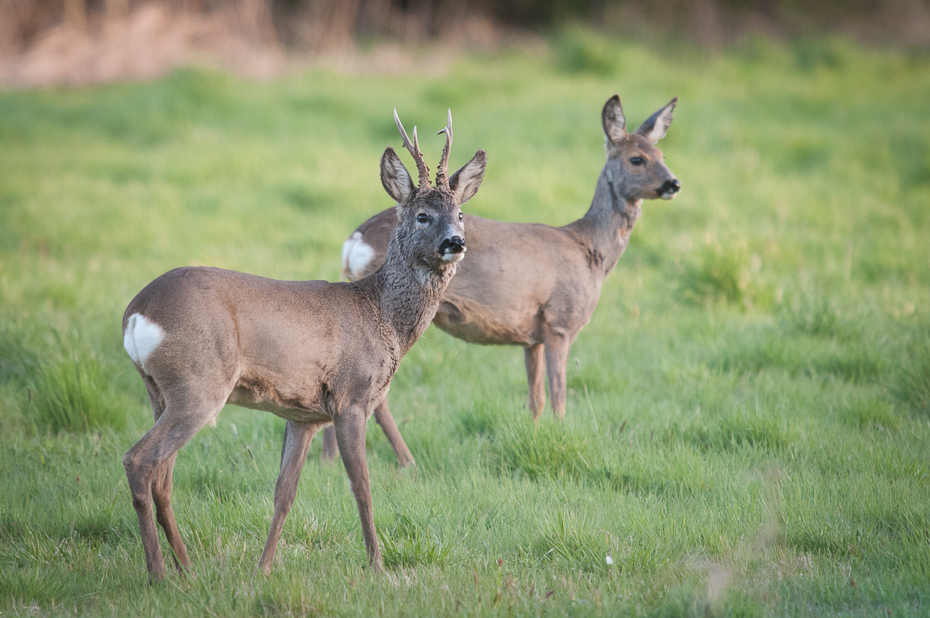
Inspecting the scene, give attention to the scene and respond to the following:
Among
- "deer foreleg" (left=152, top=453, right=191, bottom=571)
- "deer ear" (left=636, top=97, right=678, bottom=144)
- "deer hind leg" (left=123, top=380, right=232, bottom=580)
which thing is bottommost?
"deer foreleg" (left=152, top=453, right=191, bottom=571)

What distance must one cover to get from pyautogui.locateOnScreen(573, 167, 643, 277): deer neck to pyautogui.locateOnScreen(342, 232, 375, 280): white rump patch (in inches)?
57.0

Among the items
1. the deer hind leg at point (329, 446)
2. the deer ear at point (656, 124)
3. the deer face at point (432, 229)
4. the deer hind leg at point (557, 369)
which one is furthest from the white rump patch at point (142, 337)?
the deer ear at point (656, 124)

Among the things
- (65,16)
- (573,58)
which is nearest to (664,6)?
(573,58)

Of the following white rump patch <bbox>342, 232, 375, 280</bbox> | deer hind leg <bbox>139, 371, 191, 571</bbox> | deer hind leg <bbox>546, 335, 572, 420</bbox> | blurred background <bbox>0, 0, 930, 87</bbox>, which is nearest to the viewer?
deer hind leg <bbox>139, 371, 191, 571</bbox>

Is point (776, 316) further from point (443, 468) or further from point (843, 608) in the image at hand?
point (843, 608)

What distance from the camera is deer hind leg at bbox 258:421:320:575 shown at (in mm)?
3779

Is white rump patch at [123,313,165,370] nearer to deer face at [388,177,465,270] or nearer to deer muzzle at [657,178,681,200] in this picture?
deer face at [388,177,465,270]

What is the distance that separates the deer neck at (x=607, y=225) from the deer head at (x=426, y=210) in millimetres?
1824

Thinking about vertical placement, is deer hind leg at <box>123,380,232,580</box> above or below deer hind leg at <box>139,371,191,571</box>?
above

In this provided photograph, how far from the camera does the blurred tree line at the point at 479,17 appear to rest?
15.4m

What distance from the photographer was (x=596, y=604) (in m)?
3.25

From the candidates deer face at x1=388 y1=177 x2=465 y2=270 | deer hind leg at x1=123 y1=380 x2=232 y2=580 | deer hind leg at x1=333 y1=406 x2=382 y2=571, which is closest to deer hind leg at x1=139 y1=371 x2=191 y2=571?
deer hind leg at x1=123 y1=380 x2=232 y2=580

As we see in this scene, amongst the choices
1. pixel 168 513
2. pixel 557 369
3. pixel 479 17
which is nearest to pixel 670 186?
pixel 557 369

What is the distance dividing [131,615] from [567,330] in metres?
3.01
